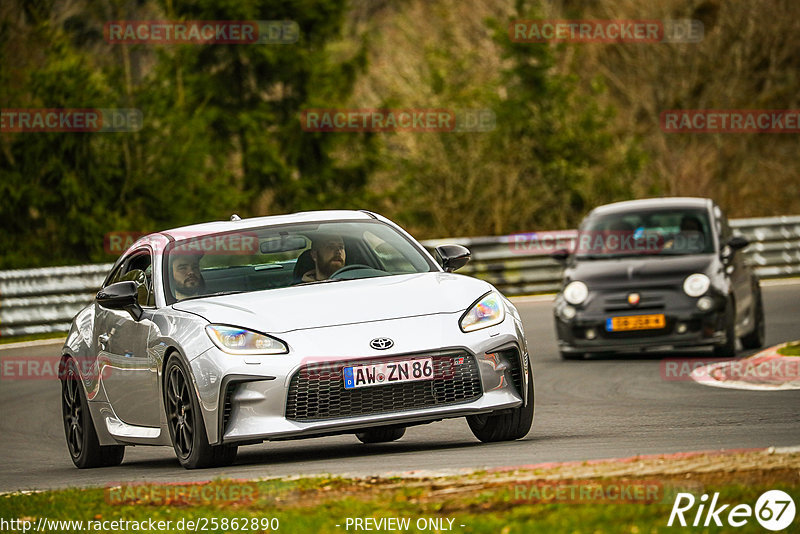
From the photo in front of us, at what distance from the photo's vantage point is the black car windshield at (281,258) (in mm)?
9828

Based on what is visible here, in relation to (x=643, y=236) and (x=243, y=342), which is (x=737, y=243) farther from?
(x=243, y=342)

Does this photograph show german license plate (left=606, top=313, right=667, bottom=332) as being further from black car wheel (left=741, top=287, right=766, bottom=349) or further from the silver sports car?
the silver sports car

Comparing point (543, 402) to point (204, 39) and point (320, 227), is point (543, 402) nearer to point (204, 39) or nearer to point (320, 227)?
point (320, 227)

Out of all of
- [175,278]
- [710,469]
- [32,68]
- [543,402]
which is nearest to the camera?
[710,469]

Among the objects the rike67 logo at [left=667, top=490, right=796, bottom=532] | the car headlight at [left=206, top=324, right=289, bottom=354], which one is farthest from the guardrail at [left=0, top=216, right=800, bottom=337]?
the rike67 logo at [left=667, top=490, right=796, bottom=532]

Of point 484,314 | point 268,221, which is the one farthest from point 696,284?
point 484,314

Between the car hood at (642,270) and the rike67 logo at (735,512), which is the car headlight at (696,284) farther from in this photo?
the rike67 logo at (735,512)

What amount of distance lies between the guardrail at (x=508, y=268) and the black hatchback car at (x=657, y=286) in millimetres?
7725

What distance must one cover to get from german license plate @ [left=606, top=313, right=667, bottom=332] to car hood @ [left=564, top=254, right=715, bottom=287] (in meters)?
0.37

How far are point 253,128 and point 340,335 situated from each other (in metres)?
27.9

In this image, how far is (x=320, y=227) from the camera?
10.2 metres

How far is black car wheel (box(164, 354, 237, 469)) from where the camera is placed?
8891 mm

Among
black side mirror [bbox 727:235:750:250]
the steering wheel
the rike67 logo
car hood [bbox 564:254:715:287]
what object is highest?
the steering wheel

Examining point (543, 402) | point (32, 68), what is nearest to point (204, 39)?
point (32, 68)
